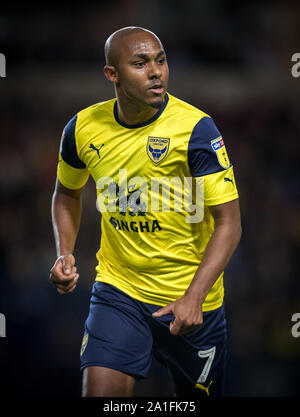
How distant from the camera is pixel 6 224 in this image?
7160 millimetres

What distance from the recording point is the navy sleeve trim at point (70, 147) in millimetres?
3373

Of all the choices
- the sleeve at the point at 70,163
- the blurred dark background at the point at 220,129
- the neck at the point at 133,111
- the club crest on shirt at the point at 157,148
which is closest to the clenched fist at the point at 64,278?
the sleeve at the point at 70,163

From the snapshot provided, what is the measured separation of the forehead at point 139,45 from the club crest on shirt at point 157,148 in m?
A: 0.44

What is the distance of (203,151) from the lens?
2.97 m

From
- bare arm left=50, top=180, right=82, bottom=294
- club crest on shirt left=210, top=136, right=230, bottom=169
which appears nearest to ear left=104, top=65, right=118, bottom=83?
club crest on shirt left=210, top=136, right=230, bottom=169

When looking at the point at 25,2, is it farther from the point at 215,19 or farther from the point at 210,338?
the point at 210,338

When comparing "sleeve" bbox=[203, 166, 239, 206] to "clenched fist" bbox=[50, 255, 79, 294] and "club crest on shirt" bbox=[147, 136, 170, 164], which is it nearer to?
"club crest on shirt" bbox=[147, 136, 170, 164]

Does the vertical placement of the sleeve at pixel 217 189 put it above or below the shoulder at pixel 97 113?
below

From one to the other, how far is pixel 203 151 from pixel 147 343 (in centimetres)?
107

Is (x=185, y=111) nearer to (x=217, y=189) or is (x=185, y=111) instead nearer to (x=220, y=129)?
(x=217, y=189)

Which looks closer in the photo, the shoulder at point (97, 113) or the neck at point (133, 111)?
the neck at point (133, 111)

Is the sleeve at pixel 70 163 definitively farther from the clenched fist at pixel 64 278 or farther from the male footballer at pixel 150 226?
the clenched fist at pixel 64 278

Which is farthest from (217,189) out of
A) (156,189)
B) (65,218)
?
(65,218)

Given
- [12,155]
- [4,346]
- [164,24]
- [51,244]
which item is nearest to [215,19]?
[164,24]
